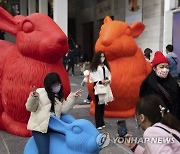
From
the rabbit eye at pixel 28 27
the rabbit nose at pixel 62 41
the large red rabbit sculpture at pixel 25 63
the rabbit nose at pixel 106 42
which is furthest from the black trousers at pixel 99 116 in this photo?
the rabbit eye at pixel 28 27

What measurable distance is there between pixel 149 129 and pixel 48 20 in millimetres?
3644

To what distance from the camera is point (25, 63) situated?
5.27m

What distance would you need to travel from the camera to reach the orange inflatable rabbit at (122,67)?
262 inches

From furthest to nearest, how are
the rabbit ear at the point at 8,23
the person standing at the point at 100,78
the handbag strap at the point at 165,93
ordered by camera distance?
the person standing at the point at 100,78
the rabbit ear at the point at 8,23
the handbag strap at the point at 165,93

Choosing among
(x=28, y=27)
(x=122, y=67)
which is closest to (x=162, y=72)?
(x=28, y=27)

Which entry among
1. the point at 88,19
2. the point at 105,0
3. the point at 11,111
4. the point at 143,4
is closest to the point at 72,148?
the point at 11,111

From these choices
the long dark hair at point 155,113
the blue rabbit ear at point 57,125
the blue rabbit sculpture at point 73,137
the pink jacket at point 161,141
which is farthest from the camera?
the blue rabbit ear at point 57,125

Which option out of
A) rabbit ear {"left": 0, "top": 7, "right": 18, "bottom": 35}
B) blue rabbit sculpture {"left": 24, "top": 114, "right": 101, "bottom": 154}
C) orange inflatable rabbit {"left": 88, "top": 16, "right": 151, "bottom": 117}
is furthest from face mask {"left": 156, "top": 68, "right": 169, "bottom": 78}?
rabbit ear {"left": 0, "top": 7, "right": 18, "bottom": 35}

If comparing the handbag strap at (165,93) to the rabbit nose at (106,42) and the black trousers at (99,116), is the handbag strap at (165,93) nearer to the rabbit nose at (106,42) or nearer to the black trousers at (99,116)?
the black trousers at (99,116)

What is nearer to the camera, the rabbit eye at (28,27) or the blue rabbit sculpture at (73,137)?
the blue rabbit sculpture at (73,137)

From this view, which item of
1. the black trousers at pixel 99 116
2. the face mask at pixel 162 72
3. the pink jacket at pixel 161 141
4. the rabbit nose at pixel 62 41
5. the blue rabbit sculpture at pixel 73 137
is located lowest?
the black trousers at pixel 99 116

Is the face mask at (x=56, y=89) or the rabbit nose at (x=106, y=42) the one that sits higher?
the rabbit nose at (x=106, y=42)

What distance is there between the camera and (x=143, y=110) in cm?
232

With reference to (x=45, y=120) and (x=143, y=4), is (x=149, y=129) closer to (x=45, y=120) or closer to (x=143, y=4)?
(x=45, y=120)
